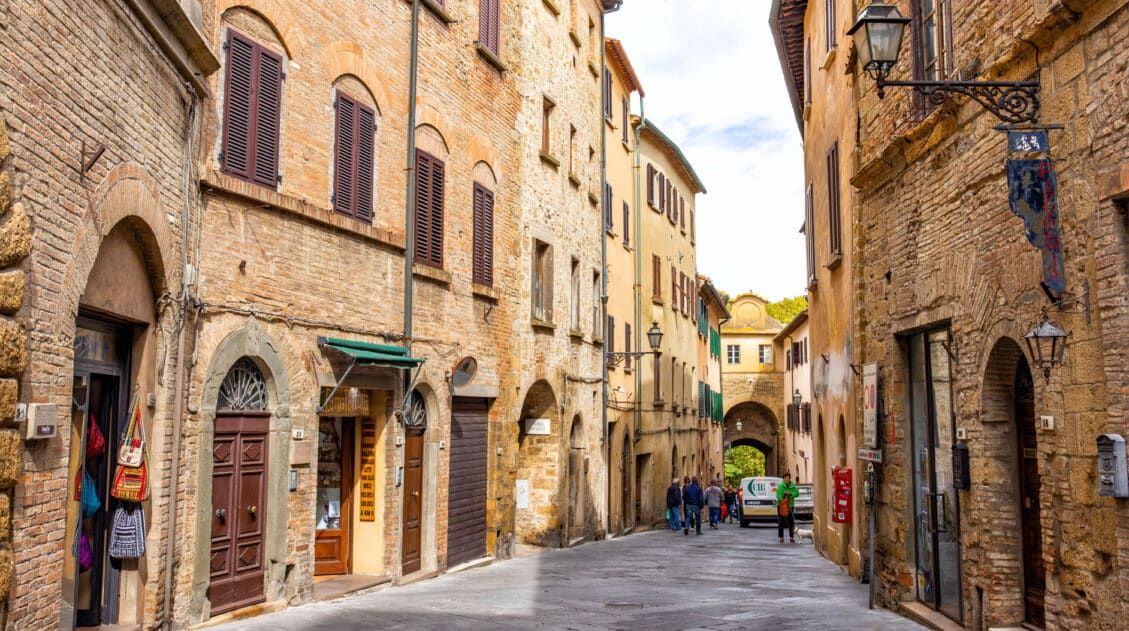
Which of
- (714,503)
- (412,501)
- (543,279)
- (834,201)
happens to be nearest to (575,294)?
(543,279)

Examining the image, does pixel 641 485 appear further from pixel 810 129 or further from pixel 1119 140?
pixel 1119 140

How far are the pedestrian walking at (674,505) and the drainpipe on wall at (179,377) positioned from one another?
2024cm

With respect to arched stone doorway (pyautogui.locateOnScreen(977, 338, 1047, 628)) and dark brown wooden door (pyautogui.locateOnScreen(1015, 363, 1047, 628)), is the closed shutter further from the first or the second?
dark brown wooden door (pyautogui.locateOnScreen(1015, 363, 1047, 628))

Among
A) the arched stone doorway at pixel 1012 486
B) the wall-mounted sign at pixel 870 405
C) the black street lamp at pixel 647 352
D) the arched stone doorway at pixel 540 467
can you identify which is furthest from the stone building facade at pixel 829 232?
the arched stone doorway at pixel 540 467

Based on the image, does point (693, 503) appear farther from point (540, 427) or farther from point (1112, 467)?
point (1112, 467)

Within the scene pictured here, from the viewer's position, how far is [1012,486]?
8.71 m

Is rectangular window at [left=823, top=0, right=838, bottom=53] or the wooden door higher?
rectangular window at [left=823, top=0, right=838, bottom=53]

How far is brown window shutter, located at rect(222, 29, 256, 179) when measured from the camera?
1038 cm

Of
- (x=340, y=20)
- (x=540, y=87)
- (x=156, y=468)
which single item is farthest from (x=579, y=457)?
(x=156, y=468)

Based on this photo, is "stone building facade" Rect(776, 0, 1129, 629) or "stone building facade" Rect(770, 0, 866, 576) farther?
"stone building facade" Rect(770, 0, 866, 576)

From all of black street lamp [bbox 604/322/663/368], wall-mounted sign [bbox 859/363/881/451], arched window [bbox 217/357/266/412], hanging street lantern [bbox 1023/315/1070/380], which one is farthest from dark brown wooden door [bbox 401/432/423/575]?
black street lamp [bbox 604/322/663/368]

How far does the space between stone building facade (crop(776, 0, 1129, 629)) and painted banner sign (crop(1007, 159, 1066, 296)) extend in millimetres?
72

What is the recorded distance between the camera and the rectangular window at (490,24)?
55.4 ft

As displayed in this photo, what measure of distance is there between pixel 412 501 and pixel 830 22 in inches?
413
